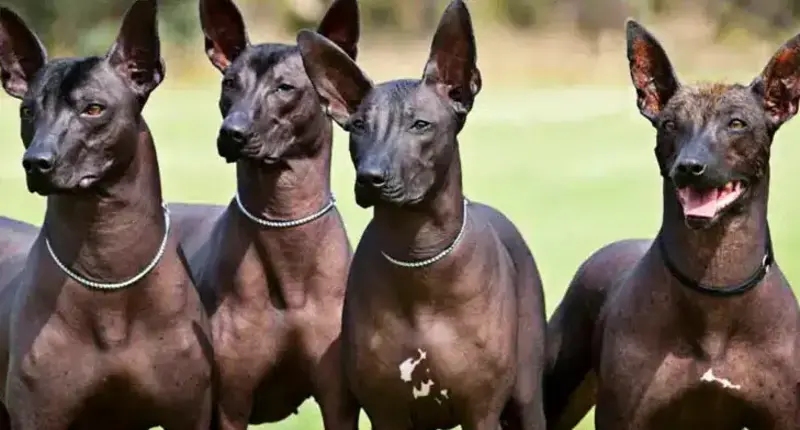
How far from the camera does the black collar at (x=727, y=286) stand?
5.58 m

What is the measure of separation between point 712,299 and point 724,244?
21 cm

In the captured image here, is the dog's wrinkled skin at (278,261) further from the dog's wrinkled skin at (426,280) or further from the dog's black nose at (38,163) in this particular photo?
the dog's black nose at (38,163)

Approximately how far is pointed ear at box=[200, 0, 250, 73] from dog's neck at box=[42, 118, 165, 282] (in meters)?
0.86

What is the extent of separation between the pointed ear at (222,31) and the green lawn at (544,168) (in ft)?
8.41

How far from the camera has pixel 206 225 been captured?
7141 millimetres

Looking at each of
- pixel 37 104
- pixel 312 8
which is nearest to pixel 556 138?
pixel 312 8

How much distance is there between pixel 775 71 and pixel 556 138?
648 inches

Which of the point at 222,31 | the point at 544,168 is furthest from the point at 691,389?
the point at 544,168

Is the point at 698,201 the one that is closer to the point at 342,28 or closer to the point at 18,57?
the point at 342,28

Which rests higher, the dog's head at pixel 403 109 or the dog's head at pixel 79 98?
the dog's head at pixel 403 109

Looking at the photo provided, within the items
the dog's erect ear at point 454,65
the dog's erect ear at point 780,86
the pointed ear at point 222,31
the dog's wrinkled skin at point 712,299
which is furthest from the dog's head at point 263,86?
the dog's erect ear at point 780,86

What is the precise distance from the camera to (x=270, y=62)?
6.31m

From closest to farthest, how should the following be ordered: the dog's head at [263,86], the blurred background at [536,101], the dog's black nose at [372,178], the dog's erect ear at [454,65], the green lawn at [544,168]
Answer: the dog's black nose at [372,178]
the dog's erect ear at [454,65]
the dog's head at [263,86]
the green lawn at [544,168]
the blurred background at [536,101]

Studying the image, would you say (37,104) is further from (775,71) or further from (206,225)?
(775,71)
